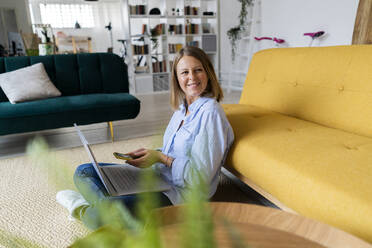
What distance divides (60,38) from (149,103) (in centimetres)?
642

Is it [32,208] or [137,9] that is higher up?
[137,9]

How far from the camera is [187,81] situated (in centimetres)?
145

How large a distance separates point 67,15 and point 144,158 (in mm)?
11105

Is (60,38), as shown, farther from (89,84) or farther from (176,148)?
(176,148)

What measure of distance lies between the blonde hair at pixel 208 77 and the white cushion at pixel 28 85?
1831 millimetres

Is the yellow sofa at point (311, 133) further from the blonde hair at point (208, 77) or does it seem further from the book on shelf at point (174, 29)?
the book on shelf at point (174, 29)

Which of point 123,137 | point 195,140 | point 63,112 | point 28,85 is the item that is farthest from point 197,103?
point 28,85

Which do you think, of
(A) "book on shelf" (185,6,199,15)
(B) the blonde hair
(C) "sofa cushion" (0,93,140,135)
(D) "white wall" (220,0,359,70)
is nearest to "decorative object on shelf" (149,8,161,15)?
(A) "book on shelf" (185,6,199,15)

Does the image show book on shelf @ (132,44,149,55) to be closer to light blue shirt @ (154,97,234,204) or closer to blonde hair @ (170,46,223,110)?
blonde hair @ (170,46,223,110)

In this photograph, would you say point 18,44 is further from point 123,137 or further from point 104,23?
point 104,23

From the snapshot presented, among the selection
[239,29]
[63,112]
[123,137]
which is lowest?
[123,137]

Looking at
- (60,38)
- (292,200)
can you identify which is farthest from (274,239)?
(60,38)

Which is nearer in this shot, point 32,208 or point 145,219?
point 145,219

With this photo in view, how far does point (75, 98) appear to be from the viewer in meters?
2.82
